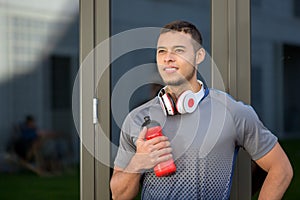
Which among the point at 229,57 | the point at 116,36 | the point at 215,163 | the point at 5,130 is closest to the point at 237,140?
the point at 215,163

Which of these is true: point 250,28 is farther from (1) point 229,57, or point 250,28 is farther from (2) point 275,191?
(2) point 275,191

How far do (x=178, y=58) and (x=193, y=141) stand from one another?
1.13ft

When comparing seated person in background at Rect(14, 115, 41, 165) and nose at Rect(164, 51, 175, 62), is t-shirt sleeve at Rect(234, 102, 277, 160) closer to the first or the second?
nose at Rect(164, 51, 175, 62)

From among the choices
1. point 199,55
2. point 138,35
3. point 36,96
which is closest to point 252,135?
point 199,55

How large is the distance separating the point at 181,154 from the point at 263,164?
0.35 m

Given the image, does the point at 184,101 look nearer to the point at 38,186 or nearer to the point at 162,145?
the point at 162,145

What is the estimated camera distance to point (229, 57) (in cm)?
259

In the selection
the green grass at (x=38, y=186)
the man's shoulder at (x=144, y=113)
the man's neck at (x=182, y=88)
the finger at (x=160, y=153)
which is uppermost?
the man's neck at (x=182, y=88)

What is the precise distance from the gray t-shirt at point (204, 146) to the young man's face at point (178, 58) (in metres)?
0.14

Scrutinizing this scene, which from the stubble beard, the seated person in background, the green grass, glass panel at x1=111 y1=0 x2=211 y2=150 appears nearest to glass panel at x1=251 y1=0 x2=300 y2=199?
glass panel at x1=111 y1=0 x2=211 y2=150

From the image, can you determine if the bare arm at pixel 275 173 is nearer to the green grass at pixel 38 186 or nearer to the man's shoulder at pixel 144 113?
the man's shoulder at pixel 144 113

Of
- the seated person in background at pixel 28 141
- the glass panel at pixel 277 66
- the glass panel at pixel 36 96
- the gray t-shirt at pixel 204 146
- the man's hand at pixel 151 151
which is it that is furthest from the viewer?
the seated person in background at pixel 28 141

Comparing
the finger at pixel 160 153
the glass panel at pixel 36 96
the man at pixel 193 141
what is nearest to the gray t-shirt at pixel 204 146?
the man at pixel 193 141

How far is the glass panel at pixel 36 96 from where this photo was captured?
11.3ft
